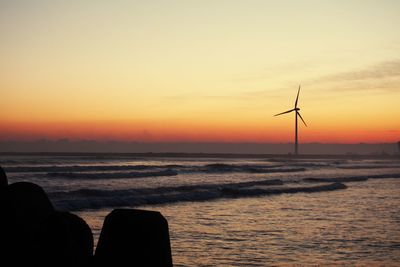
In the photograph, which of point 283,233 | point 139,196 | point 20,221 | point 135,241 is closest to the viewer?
point 135,241

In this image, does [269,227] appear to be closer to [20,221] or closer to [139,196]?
[20,221]

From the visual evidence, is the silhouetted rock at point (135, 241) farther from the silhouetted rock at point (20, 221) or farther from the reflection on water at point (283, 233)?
the reflection on water at point (283, 233)

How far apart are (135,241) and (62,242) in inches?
25.4

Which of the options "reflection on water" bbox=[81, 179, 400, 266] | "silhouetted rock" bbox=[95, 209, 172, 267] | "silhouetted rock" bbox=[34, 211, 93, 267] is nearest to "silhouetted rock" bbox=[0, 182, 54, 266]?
"silhouetted rock" bbox=[34, 211, 93, 267]

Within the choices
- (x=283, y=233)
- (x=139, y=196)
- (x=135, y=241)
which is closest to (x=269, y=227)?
(x=283, y=233)

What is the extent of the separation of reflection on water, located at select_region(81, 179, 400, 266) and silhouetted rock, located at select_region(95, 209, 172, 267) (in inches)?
220

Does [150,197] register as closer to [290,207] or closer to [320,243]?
Result: [290,207]

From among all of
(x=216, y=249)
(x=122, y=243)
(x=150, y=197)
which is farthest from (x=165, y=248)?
(x=150, y=197)

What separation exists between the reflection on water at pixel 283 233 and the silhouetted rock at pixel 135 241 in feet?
18.4

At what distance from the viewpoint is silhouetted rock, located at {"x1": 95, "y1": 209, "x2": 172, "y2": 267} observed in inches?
192

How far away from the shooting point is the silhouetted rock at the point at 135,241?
4875 millimetres

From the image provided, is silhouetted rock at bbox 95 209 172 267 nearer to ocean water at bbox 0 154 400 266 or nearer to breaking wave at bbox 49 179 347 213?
ocean water at bbox 0 154 400 266

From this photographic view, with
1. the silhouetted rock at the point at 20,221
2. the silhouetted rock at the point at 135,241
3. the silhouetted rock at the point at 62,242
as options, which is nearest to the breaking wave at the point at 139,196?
the silhouetted rock at the point at 20,221

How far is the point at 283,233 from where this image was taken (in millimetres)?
14258
